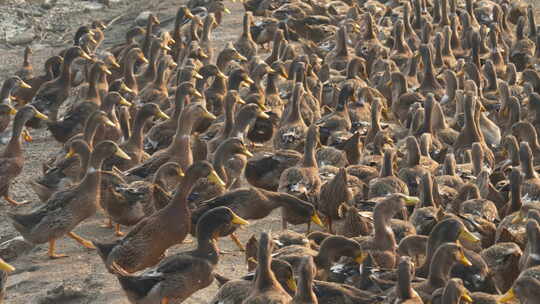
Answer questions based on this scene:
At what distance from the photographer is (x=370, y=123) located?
14125 mm

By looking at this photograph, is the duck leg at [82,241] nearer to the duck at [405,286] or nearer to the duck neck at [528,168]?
the duck at [405,286]

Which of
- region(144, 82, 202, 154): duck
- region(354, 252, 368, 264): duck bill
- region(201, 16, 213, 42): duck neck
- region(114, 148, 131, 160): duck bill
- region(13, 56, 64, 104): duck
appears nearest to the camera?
region(354, 252, 368, 264): duck bill

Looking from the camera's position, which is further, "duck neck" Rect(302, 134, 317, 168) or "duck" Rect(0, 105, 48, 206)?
"duck" Rect(0, 105, 48, 206)

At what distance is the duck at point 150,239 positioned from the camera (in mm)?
10031

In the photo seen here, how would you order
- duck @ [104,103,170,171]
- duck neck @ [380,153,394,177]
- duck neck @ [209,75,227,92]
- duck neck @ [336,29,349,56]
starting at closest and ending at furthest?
duck neck @ [380,153,394,177]
duck @ [104,103,170,171]
duck neck @ [209,75,227,92]
duck neck @ [336,29,349,56]

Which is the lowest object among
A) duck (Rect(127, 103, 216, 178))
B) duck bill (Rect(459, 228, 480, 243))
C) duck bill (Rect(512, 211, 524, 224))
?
duck (Rect(127, 103, 216, 178))

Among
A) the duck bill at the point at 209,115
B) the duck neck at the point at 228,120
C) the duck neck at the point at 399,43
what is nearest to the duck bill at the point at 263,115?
the duck neck at the point at 228,120

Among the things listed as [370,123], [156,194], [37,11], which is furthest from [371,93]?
[37,11]

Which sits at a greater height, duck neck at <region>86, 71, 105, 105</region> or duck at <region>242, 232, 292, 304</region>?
duck at <region>242, 232, 292, 304</region>

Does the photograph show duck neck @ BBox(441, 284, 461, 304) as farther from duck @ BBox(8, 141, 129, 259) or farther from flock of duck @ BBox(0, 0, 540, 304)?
duck @ BBox(8, 141, 129, 259)

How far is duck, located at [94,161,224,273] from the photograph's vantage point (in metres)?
10.0

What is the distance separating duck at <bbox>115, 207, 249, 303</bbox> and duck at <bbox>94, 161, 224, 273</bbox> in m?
0.37

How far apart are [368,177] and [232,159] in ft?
4.95

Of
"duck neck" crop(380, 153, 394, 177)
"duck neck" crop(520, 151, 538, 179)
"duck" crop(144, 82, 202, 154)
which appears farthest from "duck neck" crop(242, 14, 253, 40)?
"duck neck" crop(520, 151, 538, 179)
